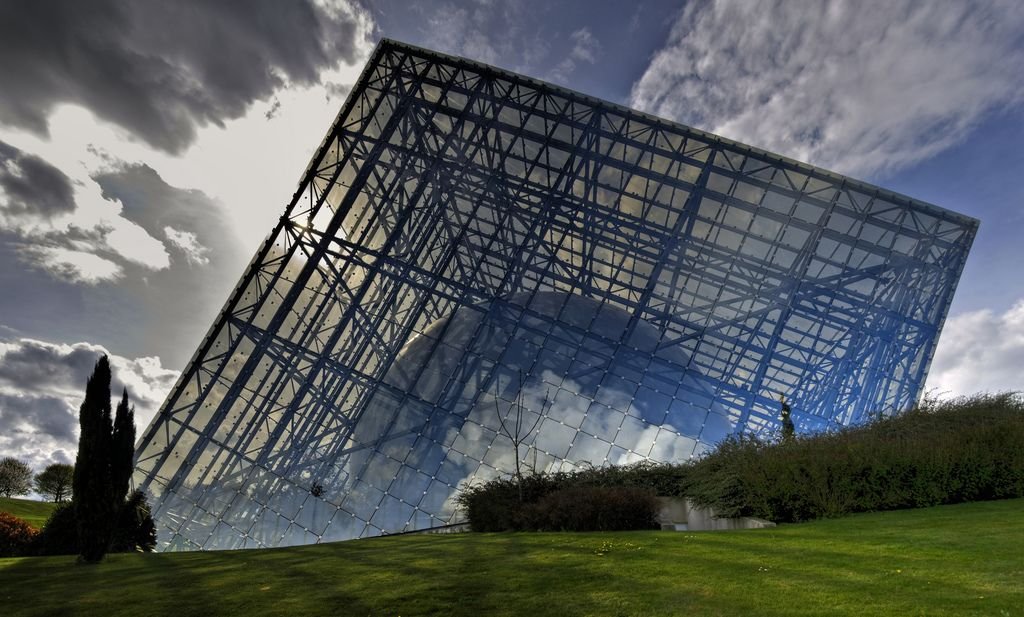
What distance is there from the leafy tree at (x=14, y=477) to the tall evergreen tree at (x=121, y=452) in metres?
71.5

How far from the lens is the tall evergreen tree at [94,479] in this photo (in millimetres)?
13930

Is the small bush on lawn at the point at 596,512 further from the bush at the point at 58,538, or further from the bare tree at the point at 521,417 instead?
the bush at the point at 58,538

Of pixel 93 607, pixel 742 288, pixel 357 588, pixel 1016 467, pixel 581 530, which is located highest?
pixel 742 288

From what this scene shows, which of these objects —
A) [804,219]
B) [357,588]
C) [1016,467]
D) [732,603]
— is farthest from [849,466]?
[804,219]

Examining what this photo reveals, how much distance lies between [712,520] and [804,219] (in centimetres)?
2136

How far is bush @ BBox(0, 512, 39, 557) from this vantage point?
766 inches

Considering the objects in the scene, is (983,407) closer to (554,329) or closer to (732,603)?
(732,603)

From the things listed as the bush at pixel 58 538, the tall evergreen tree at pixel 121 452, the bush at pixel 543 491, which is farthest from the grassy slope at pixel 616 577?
the bush at pixel 58 538

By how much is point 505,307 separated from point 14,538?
69.8 ft

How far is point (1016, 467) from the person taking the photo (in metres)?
14.4

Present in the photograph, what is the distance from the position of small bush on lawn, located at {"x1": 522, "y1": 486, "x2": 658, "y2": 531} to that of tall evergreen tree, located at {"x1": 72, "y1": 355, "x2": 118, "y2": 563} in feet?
33.5

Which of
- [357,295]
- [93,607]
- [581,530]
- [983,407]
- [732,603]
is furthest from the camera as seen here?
[357,295]

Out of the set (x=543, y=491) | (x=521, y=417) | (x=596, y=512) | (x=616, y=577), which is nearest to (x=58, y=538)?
(x=543, y=491)

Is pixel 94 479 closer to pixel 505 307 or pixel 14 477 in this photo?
pixel 505 307
